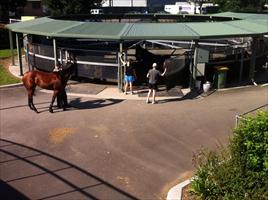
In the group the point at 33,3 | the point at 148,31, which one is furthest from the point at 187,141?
the point at 33,3

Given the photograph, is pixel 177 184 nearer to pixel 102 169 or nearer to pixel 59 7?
pixel 102 169

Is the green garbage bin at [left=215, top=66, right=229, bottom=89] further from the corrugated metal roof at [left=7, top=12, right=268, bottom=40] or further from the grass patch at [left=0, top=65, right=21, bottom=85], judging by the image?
the grass patch at [left=0, top=65, right=21, bottom=85]

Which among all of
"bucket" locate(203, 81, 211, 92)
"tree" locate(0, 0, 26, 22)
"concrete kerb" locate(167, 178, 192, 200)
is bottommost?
"concrete kerb" locate(167, 178, 192, 200)

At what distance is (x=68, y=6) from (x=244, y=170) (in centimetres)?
3600

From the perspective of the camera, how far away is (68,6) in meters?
41.1

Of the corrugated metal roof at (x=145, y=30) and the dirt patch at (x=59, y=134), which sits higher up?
the corrugated metal roof at (x=145, y=30)

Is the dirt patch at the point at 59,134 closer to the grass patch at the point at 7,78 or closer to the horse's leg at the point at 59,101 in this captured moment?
the horse's leg at the point at 59,101

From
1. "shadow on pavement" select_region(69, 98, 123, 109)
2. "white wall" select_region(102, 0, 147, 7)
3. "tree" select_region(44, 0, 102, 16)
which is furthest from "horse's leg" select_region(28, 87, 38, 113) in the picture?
"white wall" select_region(102, 0, 147, 7)

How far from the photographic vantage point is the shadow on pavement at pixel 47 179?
8.96 meters

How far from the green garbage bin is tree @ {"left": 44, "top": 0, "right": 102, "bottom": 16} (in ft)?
84.3

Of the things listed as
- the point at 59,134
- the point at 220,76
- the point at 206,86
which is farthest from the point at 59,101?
the point at 220,76

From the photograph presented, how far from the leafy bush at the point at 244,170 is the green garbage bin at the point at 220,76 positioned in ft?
34.1

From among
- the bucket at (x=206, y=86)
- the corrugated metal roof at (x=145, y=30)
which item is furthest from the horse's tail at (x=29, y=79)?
the bucket at (x=206, y=86)

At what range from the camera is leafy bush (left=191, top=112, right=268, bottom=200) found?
7.36 meters
